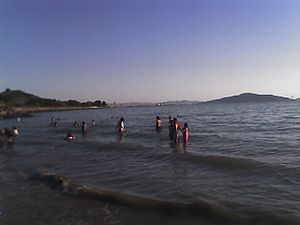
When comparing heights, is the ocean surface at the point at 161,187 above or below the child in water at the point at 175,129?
below

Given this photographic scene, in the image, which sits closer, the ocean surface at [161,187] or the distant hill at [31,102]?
the ocean surface at [161,187]

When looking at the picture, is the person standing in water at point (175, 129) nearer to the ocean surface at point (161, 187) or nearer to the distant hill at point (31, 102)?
the ocean surface at point (161, 187)

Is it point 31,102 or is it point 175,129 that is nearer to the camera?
point 175,129

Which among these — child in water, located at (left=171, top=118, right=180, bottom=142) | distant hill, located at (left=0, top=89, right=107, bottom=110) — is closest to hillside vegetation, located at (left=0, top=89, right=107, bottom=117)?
distant hill, located at (left=0, top=89, right=107, bottom=110)

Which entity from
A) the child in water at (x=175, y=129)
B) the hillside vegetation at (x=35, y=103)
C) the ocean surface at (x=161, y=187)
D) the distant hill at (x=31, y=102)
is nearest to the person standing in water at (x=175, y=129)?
the child in water at (x=175, y=129)

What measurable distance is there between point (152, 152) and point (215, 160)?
518 cm

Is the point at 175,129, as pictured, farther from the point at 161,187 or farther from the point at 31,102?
the point at 31,102

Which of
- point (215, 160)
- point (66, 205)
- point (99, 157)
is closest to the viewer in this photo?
→ point (66, 205)

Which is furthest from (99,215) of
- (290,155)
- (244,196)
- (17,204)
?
(290,155)

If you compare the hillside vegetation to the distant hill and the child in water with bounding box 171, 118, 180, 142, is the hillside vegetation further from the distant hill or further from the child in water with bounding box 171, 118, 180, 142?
the child in water with bounding box 171, 118, 180, 142

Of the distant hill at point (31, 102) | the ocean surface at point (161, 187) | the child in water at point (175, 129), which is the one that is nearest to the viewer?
the ocean surface at point (161, 187)

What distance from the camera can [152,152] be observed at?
844 inches

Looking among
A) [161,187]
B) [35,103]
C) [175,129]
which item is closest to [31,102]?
[35,103]

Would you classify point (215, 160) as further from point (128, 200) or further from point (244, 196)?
point (128, 200)
